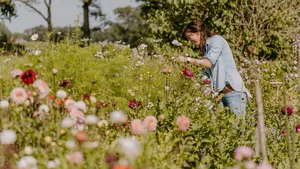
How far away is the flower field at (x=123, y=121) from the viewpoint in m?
2.08

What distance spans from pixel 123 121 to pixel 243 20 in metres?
10.1

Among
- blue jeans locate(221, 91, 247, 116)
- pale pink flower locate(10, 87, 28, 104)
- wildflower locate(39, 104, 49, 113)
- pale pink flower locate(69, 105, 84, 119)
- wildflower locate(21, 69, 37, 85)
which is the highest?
wildflower locate(21, 69, 37, 85)

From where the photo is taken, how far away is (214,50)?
4355mm

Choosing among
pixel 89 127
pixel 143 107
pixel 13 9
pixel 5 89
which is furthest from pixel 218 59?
pixel 13 9

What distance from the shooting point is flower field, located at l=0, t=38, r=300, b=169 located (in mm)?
2078

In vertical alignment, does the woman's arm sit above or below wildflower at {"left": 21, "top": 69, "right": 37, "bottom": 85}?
below

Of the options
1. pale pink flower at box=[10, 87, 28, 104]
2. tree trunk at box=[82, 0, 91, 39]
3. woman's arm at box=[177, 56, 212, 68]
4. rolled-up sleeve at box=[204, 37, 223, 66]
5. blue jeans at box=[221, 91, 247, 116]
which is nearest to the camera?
pale pink flower at box=[10, 87, 28, 104]

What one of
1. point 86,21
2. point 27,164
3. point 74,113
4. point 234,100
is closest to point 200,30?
point 234,100

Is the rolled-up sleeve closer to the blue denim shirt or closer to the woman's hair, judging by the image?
the blue denim shirt

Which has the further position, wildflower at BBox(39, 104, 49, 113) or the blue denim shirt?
the blue denim shirt

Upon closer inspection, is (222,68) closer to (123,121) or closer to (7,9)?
(123,121)

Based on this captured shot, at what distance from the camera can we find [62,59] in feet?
19.0

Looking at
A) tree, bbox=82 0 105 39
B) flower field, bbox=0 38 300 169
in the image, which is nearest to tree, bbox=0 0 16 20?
tree, bbox=82 0 105 39

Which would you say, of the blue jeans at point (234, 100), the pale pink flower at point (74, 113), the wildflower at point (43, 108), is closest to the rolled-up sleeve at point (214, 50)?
the blue jeans at point (234, 100)
